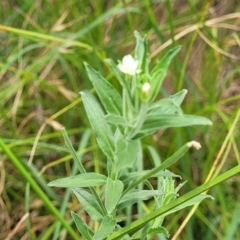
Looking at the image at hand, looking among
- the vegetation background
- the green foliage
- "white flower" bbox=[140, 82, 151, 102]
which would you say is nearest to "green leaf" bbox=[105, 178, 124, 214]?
the green foliage

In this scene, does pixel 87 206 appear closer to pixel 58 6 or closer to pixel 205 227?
pixel 205 227

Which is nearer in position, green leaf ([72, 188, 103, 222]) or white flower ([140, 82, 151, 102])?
white flower ([140, 82, 151, 102])

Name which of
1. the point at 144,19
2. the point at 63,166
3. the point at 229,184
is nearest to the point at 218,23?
the point at 144,19

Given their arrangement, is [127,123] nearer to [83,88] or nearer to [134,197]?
[134,197]

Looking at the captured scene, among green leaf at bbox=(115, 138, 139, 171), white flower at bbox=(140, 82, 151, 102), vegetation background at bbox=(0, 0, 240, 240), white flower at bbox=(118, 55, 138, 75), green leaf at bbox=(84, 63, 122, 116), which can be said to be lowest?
vegetation background at bbox=(0, 0, 240, 240)

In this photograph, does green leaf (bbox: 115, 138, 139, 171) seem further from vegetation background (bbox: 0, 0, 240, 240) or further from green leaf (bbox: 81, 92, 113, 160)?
vegetation background (bbox: 0, 0, 240, 240)

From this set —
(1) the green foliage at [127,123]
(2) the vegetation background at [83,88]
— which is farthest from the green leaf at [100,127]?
(2) the vegetation background at [83,88]
